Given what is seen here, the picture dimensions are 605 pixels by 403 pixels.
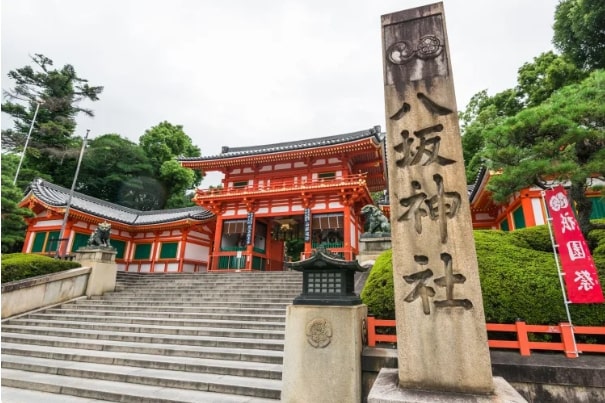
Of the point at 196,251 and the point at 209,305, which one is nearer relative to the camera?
the point at 209,305

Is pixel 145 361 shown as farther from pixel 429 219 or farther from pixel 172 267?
pixel 172 267

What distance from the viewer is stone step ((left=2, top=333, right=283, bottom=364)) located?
532 centimetres

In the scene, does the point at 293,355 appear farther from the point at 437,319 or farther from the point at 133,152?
the point at 133,152

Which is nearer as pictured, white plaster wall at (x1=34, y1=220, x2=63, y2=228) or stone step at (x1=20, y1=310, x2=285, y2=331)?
stone step at (x1=20, y1=310, x2=285, y2=331)

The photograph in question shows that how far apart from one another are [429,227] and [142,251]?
63.7ft

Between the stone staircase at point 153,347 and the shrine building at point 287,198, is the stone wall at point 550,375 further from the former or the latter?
the shrine building at point 287,198

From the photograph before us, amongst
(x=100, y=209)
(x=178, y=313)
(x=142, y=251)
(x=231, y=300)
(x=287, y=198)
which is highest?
(x=287, y=198)

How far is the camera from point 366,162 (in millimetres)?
17484

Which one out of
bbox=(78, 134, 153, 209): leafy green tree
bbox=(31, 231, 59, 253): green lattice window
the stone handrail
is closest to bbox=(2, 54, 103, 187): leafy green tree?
A: bbox=(78, 134, 153, 209): leafy green tree

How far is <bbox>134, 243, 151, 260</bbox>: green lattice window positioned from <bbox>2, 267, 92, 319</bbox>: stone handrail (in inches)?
340

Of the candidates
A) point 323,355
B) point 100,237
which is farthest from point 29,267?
point 323,355

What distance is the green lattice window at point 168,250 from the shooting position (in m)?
17.9

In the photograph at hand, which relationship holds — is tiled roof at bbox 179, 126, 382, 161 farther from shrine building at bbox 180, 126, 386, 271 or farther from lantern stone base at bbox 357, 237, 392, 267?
→ lantern stone base at bbox 357, 237, 392, 267

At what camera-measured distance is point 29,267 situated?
920cm
